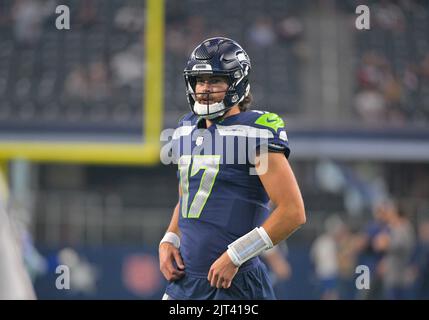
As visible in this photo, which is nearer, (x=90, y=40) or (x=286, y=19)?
(x=90, y=40)

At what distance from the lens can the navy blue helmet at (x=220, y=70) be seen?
12.4ft

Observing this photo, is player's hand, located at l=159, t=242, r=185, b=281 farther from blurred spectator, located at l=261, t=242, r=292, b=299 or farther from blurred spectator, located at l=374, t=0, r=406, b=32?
blurred spectator, located at l=374, t=0, r=406, b=32

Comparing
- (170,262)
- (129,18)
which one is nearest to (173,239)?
(170,262)

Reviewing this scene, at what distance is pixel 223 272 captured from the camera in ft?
11.8

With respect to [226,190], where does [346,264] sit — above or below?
below

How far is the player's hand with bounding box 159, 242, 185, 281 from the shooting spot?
3799 millimetres

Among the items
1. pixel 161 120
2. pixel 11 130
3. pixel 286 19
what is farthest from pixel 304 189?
pixel 11 130

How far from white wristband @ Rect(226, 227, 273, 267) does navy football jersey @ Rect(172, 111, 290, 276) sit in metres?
0.11

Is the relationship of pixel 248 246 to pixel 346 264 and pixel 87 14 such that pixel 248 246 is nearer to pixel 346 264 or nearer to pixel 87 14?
pixel 346 264

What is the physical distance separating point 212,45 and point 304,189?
8.60 metres

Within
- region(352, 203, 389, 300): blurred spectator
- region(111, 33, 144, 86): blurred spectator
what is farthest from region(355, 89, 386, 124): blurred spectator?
region(111, 33, 144, 86): blurred spectator

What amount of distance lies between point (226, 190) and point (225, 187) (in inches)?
0.5

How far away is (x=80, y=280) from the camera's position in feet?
38.7

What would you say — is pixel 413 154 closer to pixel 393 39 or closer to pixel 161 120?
pixel 393 39
